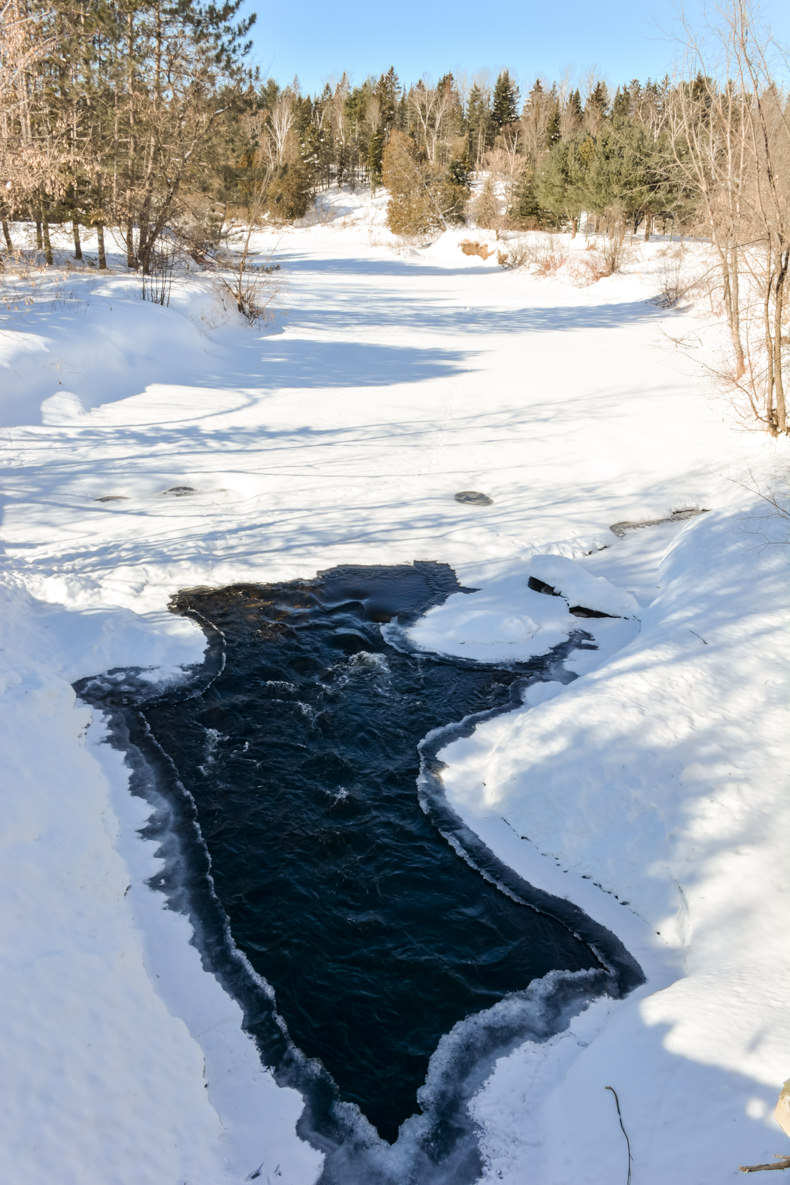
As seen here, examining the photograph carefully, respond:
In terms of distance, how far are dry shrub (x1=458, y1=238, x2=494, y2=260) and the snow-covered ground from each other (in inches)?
1113

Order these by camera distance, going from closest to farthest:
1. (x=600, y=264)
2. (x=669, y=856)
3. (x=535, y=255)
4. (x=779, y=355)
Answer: (x=669, y=856) < (x=779, y=355) < (x=600, y=264) < (x=535, y=255)

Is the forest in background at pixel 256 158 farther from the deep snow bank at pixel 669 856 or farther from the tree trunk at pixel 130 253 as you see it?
the deep snow bank at pixel 669 856

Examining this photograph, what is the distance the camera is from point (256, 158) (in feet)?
158

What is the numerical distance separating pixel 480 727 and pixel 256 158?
169 ft

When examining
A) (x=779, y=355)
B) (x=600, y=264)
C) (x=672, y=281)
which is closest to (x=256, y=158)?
(x=600, y=264)

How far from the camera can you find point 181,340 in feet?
55.1

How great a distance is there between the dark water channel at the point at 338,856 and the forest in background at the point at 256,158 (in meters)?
8.21

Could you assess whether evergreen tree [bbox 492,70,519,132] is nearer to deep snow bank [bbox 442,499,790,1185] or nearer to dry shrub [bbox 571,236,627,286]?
dry shrub [bbox 571,236,627,286]

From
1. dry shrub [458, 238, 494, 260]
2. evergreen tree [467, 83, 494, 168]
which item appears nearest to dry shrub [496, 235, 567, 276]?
dry shrub [458, 238, 494, 260]

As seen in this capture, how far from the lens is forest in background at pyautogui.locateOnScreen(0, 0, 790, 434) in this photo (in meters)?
11.3

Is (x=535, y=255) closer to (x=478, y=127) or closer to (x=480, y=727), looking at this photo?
(x=478, y=127)

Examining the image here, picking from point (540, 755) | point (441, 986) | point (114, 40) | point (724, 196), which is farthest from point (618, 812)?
point (114, 40)

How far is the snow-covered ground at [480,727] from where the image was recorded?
3.44 meters

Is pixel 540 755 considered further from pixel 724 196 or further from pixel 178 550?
pixel 724 196
